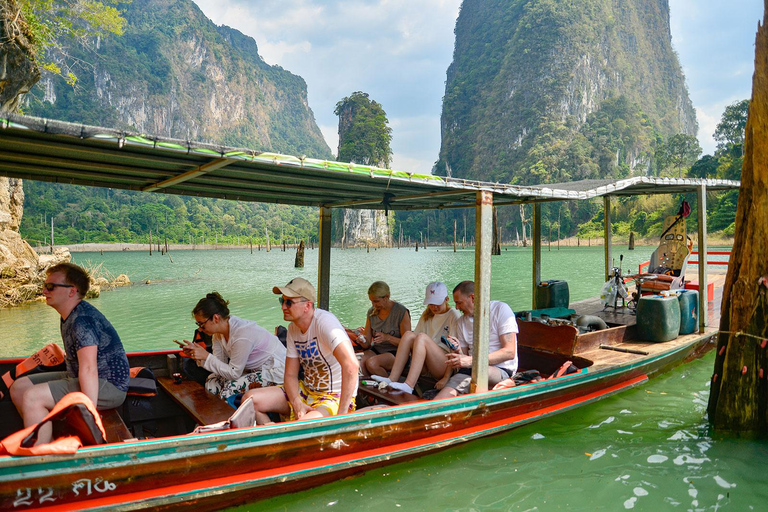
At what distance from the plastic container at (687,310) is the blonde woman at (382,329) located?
4.29 meters

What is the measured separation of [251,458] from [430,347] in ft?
6.20

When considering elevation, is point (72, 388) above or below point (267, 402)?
above

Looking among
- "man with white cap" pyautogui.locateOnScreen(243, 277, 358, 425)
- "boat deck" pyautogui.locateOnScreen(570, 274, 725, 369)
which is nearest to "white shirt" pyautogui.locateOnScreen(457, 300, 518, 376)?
"boat deck" pyautogui.locateOnScreen(570, 274, 725, 369)

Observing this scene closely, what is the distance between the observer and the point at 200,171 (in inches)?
147

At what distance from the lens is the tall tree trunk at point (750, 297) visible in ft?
14.1

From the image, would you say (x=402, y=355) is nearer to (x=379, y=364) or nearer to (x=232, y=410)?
(x=379, y=364)

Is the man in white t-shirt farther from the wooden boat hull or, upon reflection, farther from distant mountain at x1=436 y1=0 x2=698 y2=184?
distant mountain at x1=436 y1=0 x2=698 y2=184

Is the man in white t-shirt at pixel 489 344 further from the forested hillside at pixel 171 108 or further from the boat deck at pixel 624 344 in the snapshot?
the forested hillside at pixel 171 108

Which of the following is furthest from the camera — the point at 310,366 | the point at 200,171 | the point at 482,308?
the point at 482,308

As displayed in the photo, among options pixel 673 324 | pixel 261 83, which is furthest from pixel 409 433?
pixel 261 83

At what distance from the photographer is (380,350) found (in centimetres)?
527

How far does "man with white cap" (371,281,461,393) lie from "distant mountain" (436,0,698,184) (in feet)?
265

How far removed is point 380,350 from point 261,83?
193500 mm

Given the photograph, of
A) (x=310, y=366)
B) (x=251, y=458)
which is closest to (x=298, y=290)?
(x=310, y=366)
